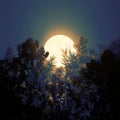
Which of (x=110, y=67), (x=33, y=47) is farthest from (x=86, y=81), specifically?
(x=33, y=47)

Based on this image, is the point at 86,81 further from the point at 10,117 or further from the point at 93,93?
the point at 10,117

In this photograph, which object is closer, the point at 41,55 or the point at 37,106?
the point at 37,106

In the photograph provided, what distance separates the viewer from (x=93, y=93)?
1557 centimetres

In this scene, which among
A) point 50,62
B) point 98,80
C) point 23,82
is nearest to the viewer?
point 98,80

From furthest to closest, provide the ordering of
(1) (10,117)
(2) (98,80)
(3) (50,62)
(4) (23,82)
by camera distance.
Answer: (3) (50,62) → (4) (23,82) → (2) (98,80) → (1) (10,117)

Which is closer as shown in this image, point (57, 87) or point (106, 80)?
point (106, 80)

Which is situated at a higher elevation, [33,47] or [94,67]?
[33,47]

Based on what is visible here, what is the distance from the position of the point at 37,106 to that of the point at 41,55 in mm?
3869

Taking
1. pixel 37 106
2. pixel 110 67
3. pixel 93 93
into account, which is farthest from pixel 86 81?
pixel 37 106

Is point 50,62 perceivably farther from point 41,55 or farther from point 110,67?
point 110,67

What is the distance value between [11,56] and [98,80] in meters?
5.75

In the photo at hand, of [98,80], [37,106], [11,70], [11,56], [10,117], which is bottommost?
[10,117]

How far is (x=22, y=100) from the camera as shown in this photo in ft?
51.6

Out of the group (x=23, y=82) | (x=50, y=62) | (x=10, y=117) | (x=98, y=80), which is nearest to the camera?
(x=10, y=117)
